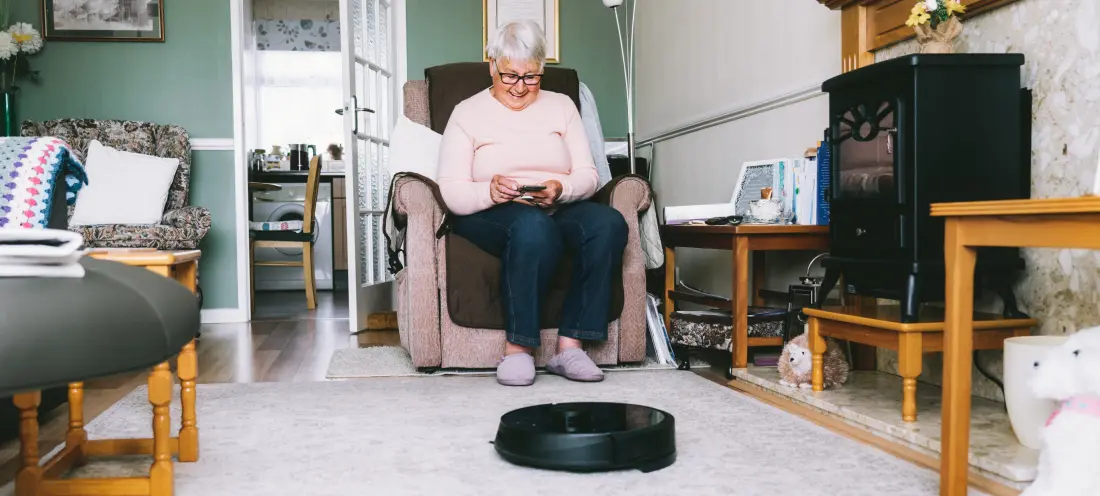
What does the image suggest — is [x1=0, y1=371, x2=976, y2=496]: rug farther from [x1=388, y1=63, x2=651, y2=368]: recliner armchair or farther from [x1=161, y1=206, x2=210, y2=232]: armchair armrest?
[x1=161, y1=206, x2=210, y2=232]: armchair armrest

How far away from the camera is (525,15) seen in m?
4.90

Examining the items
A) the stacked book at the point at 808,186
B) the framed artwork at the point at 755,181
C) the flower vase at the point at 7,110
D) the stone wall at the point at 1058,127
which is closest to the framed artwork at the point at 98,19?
the flower vase at the point at 7,110

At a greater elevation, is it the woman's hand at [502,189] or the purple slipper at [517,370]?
the woman's hand at [502,189]

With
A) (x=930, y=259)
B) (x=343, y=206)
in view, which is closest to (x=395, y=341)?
(x=930, y=259)

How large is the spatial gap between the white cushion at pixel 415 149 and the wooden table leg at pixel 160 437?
5.41 feet

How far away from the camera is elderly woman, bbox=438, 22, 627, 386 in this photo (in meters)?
2.47

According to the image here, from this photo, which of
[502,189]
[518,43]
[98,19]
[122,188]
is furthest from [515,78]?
[98,19]

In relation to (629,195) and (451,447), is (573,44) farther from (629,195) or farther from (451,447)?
(451,447)

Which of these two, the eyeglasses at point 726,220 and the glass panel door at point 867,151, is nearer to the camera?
the glass panel door at point 867,151

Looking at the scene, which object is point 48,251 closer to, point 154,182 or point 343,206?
point 154,182

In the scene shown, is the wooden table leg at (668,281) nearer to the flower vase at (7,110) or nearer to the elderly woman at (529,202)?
the elderly woman at (529,202)

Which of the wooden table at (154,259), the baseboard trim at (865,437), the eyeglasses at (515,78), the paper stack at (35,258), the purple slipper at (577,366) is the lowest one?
the baseboard trim at (865,437)

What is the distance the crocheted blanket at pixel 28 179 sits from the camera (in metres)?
1.63

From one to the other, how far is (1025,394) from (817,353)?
0.66 metres
